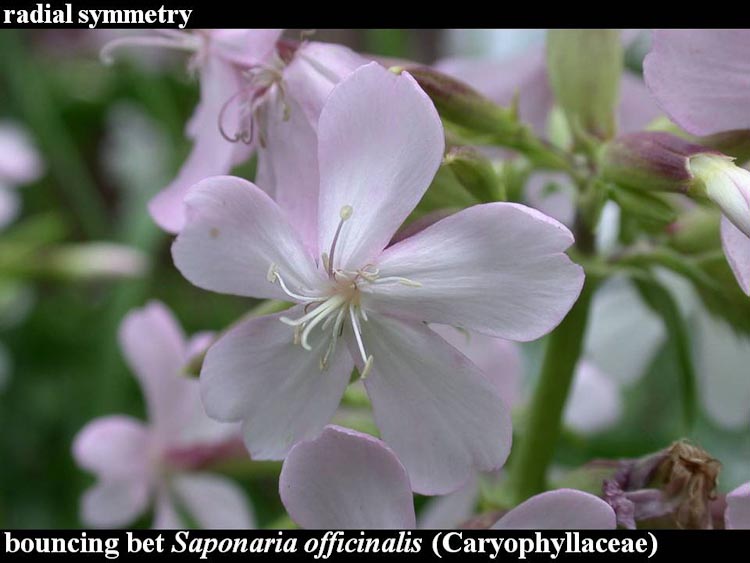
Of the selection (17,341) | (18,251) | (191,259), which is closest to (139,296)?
(18,251)

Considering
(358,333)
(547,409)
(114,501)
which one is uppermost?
(358,333)

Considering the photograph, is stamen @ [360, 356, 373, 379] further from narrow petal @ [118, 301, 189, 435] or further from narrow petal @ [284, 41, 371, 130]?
narrow petal @ [118, 301, 189, 435]

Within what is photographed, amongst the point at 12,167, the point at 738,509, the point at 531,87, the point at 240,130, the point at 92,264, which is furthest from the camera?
the point at 12,167

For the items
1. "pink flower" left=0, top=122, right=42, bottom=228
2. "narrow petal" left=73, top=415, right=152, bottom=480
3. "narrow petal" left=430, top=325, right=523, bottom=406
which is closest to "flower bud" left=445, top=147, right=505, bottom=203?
"narrow petal" left=430, top=325, right=523, bottom=406

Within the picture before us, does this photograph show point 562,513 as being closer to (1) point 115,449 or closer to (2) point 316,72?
(2) point 316,72

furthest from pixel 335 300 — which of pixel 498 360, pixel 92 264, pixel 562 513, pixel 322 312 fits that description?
pixel 92 264

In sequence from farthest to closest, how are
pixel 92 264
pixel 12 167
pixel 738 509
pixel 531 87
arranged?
pixel 12 167, pixel 92 264, pixel 531 87, pixel 738 509

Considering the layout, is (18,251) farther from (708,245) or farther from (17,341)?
(708,245)
